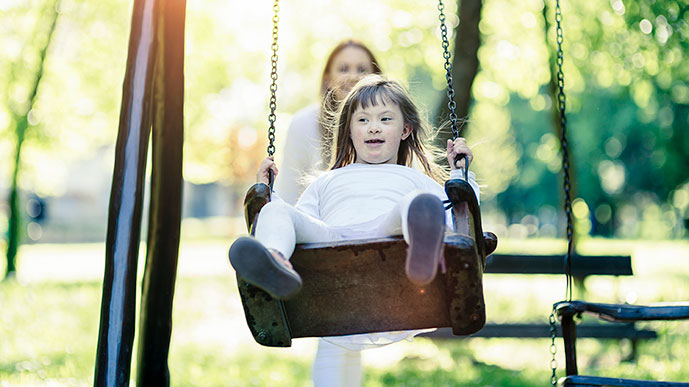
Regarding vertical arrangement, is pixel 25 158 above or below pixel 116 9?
below

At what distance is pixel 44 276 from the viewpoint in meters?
15.3

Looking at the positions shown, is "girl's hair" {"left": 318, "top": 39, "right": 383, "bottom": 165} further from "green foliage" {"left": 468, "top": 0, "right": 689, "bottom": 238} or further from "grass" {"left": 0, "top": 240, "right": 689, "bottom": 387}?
"grass" {"left": 0, "top": 240, "right": 689, "bottom": 387}

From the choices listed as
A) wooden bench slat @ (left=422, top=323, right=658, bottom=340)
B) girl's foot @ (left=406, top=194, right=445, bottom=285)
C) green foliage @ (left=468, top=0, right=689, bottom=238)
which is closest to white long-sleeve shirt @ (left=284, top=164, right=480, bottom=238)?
green foliage @ (left=468, top=0, right=689, bottom=238)

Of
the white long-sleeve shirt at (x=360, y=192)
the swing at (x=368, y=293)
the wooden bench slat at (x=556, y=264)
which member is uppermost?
the wooden bench slat at (x=556, y=264)

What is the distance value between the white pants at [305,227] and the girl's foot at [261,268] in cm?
14

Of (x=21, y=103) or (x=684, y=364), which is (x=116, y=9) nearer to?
(x=21, y=103)

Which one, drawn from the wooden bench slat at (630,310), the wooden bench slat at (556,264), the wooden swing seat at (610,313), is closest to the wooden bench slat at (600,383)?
the wooden swing seat at (610,313)

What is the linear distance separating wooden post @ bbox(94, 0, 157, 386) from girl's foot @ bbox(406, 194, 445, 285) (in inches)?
56.3

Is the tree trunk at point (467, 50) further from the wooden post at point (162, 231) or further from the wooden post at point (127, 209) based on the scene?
the wooden post at point (127, 209)

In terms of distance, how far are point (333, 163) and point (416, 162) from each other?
379 millimetres

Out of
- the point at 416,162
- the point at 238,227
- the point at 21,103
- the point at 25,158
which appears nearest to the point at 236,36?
the point at 21,103

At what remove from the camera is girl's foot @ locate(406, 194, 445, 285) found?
2.33 meters

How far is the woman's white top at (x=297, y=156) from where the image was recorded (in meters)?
3.80

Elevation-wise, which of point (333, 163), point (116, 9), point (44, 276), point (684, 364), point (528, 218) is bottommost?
point (684, 364)
